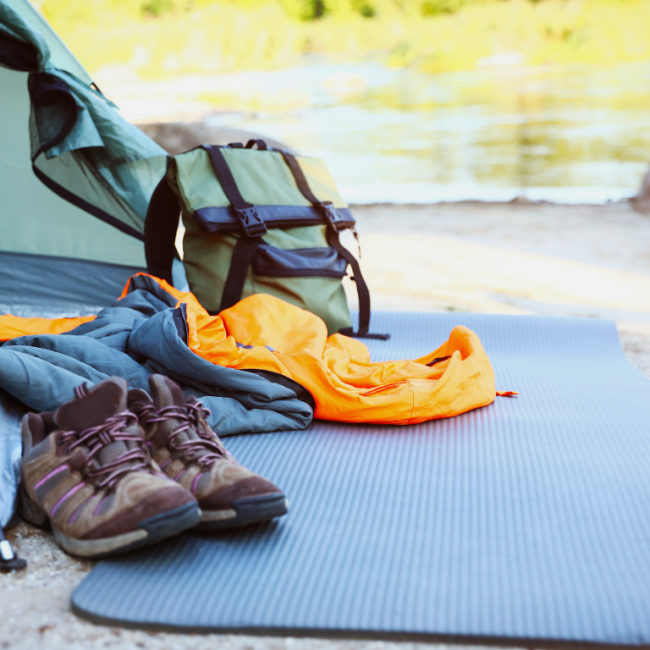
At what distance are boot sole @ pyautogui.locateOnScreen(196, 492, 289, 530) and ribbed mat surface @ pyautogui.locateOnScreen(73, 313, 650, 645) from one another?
26 mm

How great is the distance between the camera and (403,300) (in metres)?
2.34

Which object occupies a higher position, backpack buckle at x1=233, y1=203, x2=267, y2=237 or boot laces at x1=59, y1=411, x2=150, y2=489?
backpack buckle at x1=233, y1=203, x2=267, y2=237

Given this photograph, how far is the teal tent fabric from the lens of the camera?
1.57 m

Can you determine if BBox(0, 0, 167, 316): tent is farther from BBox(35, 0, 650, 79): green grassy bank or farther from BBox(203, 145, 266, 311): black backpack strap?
BBox(35, 0, 650, 79): green grassy bank

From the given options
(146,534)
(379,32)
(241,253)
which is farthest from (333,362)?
(379,32)

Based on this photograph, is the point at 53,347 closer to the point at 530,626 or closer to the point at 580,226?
the point at 530,626

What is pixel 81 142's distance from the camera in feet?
5.20

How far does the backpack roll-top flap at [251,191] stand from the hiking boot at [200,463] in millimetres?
695

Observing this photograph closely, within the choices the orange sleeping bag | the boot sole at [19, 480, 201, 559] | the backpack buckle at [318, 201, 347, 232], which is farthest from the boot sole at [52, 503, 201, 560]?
the backpack buckle at [318, 201, 347, 232]

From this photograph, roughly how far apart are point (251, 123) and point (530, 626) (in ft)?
40.6

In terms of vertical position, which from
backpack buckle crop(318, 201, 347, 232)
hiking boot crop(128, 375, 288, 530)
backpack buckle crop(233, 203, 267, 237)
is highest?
backpack buckle crop(233, 203, 267, 237)

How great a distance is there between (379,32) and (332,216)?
1664 centimetres

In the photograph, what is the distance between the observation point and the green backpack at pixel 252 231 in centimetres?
154

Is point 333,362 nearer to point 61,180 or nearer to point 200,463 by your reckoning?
point 200,463
